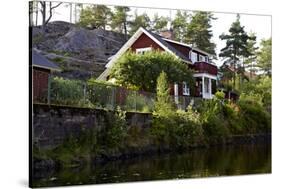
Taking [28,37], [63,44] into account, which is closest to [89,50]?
[63,44]

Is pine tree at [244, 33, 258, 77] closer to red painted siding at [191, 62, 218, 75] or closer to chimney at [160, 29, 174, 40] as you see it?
red painted siding at [191, 62, 218, 75]

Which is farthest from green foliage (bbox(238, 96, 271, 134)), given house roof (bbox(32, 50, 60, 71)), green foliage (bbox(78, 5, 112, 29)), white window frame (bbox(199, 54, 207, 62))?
house roof (bbox(32, 50, 60, 71))

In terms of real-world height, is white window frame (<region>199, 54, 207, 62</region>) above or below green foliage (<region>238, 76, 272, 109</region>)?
above

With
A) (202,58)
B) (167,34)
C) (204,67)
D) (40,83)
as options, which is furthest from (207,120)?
(40,83)

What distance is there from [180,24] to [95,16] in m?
1.21

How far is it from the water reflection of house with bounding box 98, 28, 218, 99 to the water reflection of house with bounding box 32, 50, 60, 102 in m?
0.74

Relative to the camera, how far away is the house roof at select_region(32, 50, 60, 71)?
7.16m

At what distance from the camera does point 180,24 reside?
8.26 meters

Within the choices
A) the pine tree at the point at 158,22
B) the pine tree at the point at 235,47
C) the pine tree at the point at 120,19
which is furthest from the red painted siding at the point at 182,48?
the pine tree at the point at 120,19

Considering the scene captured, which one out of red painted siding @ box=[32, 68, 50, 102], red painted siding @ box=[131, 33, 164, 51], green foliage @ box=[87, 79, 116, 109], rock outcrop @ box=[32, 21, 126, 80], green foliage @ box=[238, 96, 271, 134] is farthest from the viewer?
green foliage @ box=[238, 96, 271, 134]

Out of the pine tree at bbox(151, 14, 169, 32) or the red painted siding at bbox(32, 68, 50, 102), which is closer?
the red painted siding at bbox(32, 68, 50, 102)

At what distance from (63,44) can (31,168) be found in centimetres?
150

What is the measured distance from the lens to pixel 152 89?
26.7 feet

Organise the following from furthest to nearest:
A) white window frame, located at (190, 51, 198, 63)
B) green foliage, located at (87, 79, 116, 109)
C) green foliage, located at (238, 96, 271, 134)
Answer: green foliage, located at (238, 96, 271, 134) → white window frame, located at (190, 51, 198, 63) → green foliage, located at (87, 79, 116, 109)
